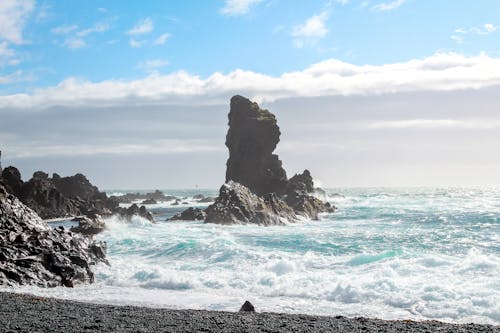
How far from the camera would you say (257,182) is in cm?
9106

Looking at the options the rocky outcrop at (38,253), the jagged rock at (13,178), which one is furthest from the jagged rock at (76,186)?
the rocky outcrop at (38,253)

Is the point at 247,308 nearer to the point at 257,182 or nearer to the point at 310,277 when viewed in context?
the point at 310,277

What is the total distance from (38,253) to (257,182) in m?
68.8

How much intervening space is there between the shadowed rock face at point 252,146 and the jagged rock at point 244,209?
27.4 m

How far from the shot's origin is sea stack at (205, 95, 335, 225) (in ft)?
179

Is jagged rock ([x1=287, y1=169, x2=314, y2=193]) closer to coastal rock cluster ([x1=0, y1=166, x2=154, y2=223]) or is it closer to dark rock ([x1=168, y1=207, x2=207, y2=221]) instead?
dark rock ([x1=168, y1=207, x2=207, y2=221])

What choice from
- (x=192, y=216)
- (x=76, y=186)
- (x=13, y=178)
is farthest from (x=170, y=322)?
(x=76, y=186)

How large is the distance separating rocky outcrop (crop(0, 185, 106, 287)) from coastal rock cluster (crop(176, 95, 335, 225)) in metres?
27.2

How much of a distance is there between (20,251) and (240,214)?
3191 centimetres

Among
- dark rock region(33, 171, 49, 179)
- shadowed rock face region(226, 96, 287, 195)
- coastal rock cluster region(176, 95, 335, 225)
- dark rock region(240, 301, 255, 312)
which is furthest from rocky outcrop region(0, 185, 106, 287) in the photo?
shadowed rock face region(226, 96, 287, 195)

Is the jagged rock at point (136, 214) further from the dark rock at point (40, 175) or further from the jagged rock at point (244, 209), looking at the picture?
the dark rock at point (40, 175)

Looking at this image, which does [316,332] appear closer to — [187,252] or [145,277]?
[145,277]

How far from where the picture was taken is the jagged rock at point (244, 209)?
174 ft

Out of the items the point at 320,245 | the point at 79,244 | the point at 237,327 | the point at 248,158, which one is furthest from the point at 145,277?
the point at 248,158
